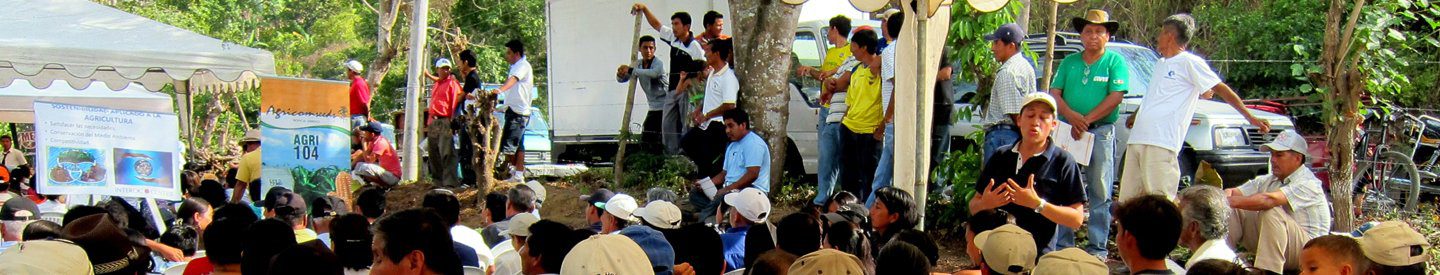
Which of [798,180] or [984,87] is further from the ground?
[984,87]

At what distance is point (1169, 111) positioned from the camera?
A: 7586mm

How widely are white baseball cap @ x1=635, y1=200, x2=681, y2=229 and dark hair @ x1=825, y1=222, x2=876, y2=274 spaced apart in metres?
1.15

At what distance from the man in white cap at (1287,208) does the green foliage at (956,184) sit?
2.21 m

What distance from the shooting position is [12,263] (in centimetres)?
450

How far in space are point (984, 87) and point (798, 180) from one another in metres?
2.46

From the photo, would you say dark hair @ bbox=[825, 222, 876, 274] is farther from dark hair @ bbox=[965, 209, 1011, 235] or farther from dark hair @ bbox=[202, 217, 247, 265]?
dark hair @ bbox=[202, 217, 247, 265]

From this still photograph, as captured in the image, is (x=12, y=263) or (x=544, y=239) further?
(x=544, y=239)

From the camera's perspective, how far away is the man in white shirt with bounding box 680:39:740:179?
10.5 m

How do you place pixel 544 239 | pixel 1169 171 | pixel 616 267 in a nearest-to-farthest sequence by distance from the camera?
pixel 616 267
pixel 544 239
pixel 1169 171

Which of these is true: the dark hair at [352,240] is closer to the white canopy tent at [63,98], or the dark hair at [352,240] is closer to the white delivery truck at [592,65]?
the white delivery truck at [592,65]

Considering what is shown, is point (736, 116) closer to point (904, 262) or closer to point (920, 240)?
point (920, 240)

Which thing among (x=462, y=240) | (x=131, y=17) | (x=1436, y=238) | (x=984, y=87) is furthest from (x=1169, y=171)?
(x=131, y=17)

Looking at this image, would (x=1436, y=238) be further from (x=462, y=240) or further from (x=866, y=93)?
(x=462, y=240)

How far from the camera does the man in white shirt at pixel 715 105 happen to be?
10.5 m
